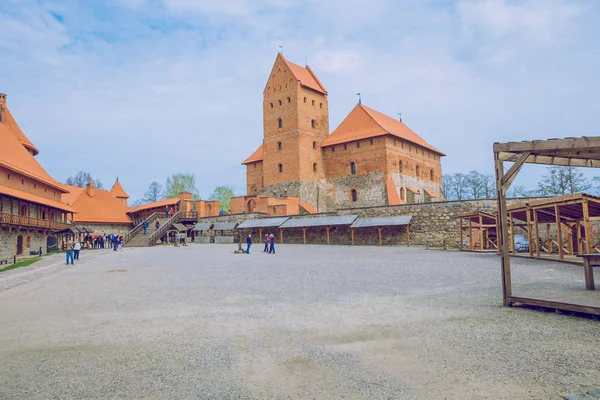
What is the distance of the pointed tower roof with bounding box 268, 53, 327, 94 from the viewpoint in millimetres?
43594

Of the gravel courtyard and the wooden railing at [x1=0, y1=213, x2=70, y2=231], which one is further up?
the wooden railing at [x1=0, y1=213, x2=70, y2=231]

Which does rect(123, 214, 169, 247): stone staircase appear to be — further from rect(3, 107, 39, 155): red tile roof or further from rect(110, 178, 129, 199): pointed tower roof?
rect(110, 178, 129, 199): pointed tower roof

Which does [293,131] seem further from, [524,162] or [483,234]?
[524,162]

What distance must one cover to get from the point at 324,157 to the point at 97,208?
27.3 meters

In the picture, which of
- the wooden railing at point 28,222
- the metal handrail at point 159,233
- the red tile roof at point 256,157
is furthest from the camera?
the red tile roof at point 256,157

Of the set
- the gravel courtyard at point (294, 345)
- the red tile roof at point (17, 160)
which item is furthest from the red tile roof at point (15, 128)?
the gravel courtyard at point (294, 345)

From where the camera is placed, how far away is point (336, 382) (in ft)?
12.0

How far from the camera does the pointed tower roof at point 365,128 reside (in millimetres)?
40438

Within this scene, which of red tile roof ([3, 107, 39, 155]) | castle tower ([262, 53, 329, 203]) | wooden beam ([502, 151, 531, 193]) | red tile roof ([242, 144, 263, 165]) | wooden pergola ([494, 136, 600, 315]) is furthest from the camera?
red tile roof ([242, 144, 263, 165])

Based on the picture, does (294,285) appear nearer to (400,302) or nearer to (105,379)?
(400,302)

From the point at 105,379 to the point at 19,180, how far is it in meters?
28.5

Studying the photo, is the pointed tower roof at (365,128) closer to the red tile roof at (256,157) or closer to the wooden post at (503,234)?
the red tile roof at (256,157)

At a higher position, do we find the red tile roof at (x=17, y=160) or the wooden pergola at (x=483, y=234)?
the red tile roof at (x=17, y=160)

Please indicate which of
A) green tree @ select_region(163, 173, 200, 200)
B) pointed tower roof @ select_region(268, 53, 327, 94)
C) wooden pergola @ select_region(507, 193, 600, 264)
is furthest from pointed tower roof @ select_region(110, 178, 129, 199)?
wooden pergola @ select_region(507, 193, 600, 264)
